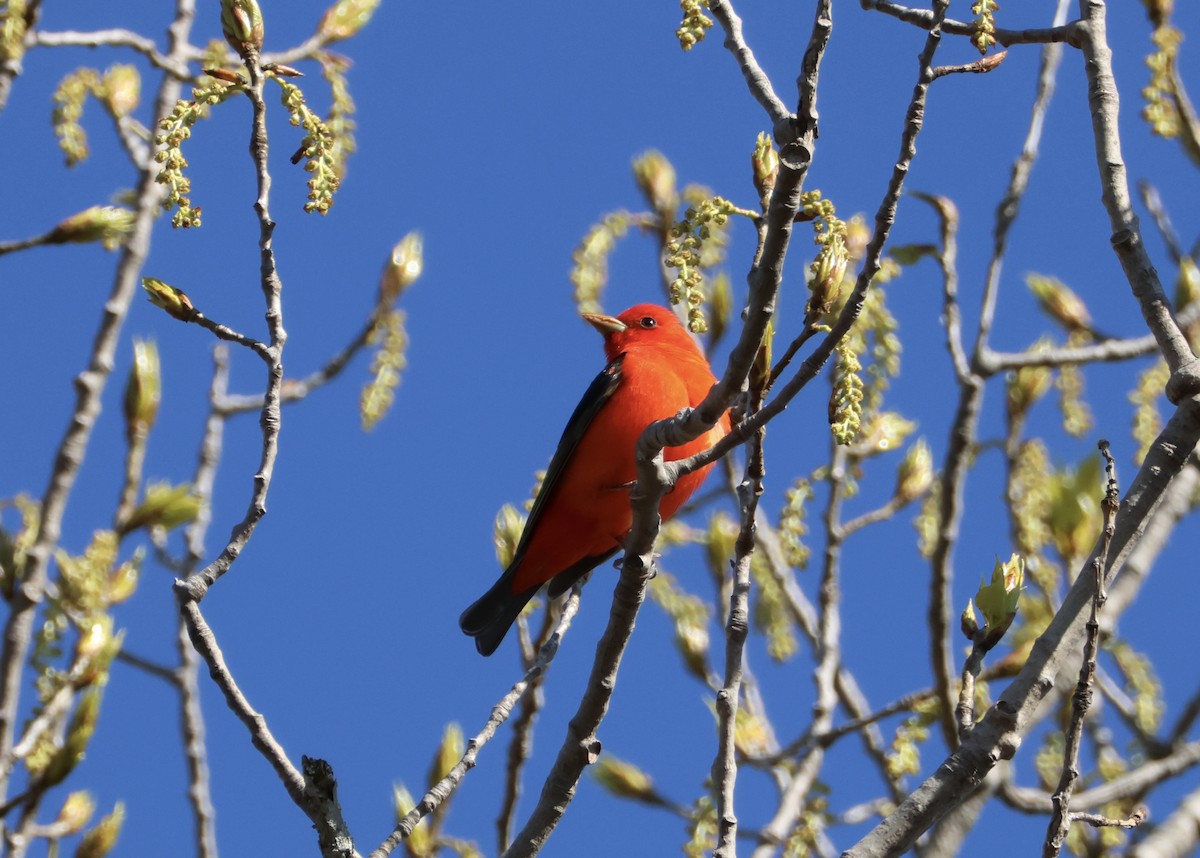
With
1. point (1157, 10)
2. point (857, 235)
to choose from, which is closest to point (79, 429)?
point (857, 235)

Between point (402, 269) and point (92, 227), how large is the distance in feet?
3.99

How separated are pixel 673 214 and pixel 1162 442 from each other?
327 centimetres

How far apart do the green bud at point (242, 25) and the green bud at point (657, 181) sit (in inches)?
115

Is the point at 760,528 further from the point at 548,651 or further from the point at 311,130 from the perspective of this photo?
the point at 311,130

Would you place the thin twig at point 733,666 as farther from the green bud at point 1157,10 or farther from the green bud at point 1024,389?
the green bud at point 1024,389

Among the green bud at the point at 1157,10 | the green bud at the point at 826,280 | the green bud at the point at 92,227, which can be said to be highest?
the green bud at the point at 1157,10

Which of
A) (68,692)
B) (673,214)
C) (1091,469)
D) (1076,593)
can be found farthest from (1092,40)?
(68,692)

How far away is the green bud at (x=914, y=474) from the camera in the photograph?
19.7 ft

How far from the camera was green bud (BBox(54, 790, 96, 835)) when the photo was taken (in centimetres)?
517

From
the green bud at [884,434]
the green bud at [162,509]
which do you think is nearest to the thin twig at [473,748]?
the green bud at [162,509]

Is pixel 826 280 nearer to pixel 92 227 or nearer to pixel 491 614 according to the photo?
pixel 92 227

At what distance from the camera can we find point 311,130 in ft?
10.5

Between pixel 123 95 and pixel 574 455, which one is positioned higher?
pixel 123 95

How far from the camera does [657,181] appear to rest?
6152 mm
